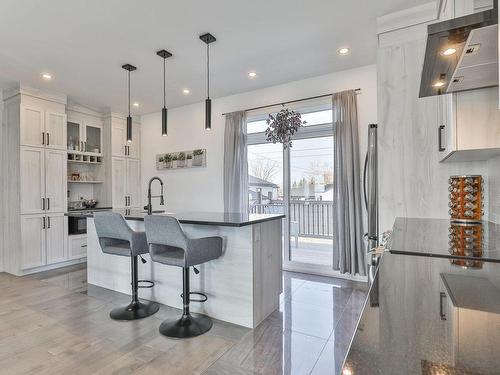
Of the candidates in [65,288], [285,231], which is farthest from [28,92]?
[285,231]

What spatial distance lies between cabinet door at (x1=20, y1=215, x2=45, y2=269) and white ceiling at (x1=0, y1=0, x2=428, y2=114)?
206 cm

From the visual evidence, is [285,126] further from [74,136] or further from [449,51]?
[74,136]

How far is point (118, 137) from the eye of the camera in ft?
Result: 18.5

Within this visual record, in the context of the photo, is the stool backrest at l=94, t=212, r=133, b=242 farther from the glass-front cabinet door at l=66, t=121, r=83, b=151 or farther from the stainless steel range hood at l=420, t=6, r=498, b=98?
the glass-front cabinet door at l=66, t=121, r=83, b=151

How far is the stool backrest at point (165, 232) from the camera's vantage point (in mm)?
2301

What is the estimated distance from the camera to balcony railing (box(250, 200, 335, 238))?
419 centimetres

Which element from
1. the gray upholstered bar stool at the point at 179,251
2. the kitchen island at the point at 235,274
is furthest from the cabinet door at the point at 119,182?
the gray upholstered bar stool at the point at 179,251

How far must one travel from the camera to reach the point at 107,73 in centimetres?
388

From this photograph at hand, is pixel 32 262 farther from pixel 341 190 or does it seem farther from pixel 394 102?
pixel 394 102

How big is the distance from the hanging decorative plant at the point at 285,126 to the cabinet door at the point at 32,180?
362 cm

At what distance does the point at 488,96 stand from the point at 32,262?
5676mm

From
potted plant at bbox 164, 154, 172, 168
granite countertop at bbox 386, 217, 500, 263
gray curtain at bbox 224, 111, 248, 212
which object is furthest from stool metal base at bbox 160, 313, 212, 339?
potted plant at bbox 164, 154, 172, 168

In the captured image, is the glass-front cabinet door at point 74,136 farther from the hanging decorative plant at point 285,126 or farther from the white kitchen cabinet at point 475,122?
the white kitchen cabinet at point 475,122

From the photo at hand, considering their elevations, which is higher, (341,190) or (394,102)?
(394,102)
